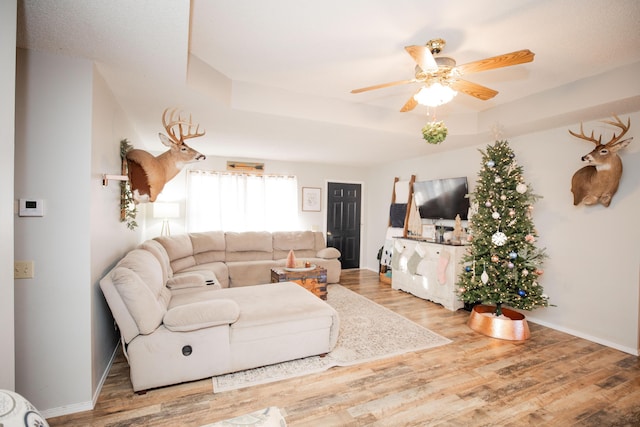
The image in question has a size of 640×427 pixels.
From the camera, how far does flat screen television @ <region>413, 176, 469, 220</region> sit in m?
4.51

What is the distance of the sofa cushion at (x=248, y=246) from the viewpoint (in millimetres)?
5266

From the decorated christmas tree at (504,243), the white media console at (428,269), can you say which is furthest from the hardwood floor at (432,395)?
the white media console at (428,269)

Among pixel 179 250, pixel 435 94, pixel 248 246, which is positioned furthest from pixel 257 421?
pixel 248 246

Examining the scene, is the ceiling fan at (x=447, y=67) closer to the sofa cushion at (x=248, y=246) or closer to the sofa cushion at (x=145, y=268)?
the sofa cushion at (x=145, y=268)

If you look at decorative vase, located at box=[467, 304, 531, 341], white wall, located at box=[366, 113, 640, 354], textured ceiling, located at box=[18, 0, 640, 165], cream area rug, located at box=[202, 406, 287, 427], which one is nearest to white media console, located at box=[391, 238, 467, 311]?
decorative vase, located at box=[467, 304, 531, 341]

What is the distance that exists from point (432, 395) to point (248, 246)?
3.87m

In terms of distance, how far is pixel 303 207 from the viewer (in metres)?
6.24

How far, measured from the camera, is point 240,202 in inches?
226

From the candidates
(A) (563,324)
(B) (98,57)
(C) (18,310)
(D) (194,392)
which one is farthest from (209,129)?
(A) (563,324)

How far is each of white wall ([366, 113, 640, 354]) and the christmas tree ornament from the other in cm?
84

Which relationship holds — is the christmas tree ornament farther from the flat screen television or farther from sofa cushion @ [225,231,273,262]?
sofa cushion @ [225,231,273,262]

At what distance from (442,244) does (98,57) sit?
14.0 feet

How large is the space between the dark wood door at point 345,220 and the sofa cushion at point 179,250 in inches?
113

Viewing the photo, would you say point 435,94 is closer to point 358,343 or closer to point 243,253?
point 358,343
